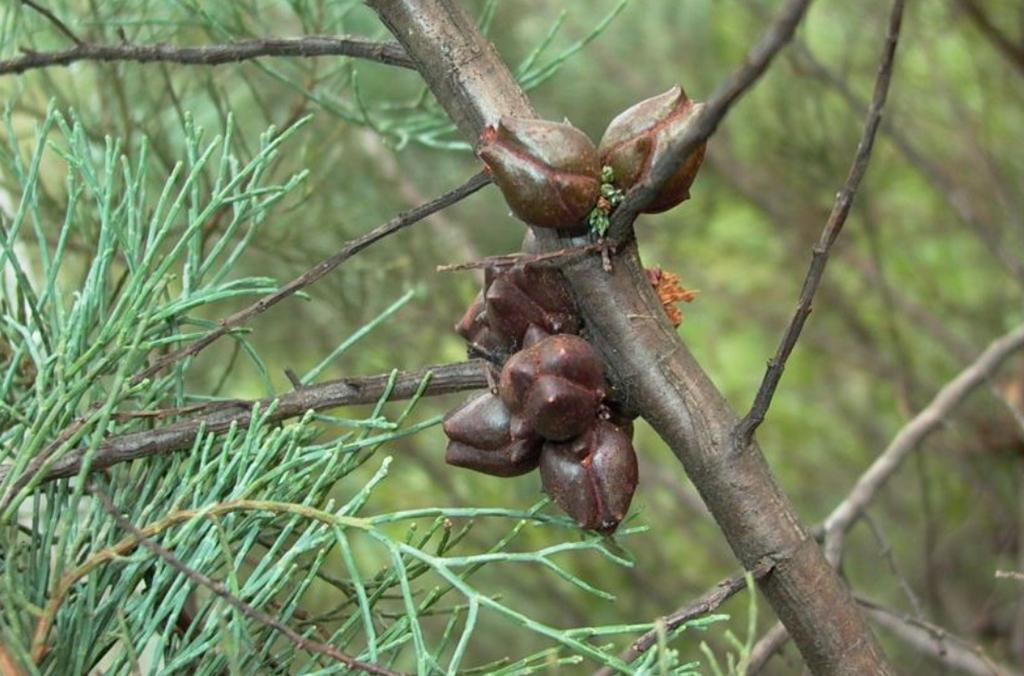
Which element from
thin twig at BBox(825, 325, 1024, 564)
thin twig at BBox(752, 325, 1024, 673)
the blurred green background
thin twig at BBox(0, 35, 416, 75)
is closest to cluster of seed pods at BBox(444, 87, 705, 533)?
thin twig at BBox(0, 35, 416, 75)

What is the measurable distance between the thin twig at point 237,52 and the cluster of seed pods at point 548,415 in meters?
0.19

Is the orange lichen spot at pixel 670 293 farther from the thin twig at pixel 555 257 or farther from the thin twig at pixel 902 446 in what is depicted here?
the thin twig at pixel 902 446

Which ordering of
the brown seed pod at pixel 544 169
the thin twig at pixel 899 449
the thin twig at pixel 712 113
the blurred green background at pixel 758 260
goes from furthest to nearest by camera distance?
the blurred green background at pixel 758 260 → the thin twig at pixel 899 449 → the brown seed pod at pixel 544 169 → the thin twig at pixel 712 113

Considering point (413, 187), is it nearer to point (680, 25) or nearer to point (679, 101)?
point (680, 25)

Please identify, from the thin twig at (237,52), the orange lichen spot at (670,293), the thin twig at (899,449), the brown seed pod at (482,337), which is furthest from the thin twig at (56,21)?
the thin twig at (899,449)

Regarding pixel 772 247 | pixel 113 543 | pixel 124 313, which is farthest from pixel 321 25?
pixel 772 247

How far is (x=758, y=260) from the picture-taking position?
3.46 m

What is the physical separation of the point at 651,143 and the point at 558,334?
140 mm

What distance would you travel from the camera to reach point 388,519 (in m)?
0.80

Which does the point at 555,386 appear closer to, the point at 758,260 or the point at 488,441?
the point at 488,441

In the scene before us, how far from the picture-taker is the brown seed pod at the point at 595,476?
0.78 meters

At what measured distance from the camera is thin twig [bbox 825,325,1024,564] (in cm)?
118

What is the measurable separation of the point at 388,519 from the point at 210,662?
149 mm

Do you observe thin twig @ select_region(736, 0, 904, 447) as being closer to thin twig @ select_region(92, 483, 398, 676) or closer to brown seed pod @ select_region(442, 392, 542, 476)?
brown seed pod @ select_region(442, 392, 542, 476)
